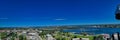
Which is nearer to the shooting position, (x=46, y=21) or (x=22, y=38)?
(x=22, y=38)

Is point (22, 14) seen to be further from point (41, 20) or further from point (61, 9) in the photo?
point (61, 9)

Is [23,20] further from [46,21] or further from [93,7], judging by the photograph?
[93,7]

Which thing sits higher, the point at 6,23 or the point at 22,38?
the point at 6,23

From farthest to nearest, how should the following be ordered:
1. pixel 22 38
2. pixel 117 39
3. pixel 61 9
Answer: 1. pixel 61 9
2. pixel 22 38
3. pixel 117 39

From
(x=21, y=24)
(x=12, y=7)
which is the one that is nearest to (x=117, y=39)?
(x=21, y=24)

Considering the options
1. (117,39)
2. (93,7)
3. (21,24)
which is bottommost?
(117,39)

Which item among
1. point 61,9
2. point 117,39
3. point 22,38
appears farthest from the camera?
point 61,9
